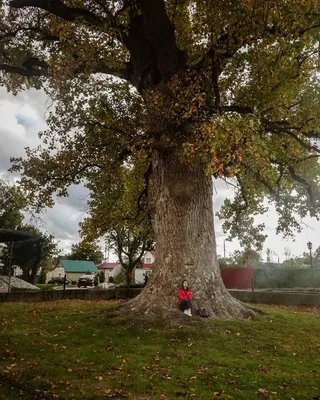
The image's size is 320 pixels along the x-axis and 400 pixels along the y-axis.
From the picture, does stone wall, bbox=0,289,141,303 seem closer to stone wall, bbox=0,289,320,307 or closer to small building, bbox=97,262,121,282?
stone wall, bbox=0,289,320,307

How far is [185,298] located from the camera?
10.1 m

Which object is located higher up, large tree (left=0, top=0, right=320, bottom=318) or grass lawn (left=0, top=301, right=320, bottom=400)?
large tree (left=0, top=0, right=320, bottom=318)

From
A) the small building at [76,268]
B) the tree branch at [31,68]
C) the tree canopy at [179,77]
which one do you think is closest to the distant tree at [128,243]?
the tree canopy at [179,77]

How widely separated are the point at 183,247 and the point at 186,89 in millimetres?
4512

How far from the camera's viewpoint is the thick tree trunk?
10.5 meters

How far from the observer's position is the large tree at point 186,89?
9.43 metres

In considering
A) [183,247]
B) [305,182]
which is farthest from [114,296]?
[305,182]

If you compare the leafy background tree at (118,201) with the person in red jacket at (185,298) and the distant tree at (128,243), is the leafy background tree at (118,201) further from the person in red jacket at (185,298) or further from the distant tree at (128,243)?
the distant tree at (128,243)

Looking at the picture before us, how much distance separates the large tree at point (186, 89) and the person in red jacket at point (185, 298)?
0.87 feet

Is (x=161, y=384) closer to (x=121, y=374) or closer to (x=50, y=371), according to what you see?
(x=121, y=374)

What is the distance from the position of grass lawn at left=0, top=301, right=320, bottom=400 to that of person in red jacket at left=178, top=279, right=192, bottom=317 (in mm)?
712

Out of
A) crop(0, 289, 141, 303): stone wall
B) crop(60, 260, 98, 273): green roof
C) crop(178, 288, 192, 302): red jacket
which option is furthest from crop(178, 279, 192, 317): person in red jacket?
crop(60, 260, 98, 273): green roof

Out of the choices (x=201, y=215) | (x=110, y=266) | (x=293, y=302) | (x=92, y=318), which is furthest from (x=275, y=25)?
(x=110, y=266)

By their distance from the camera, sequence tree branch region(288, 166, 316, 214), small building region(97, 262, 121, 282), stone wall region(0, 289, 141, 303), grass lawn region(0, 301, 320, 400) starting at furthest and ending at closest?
small building region(97, 262, 121, 282), stone wall region(0, 289, 141, 303), tree branch region(288, 166, 316, 214), grass lawn region(0, 301, 320, 400)
